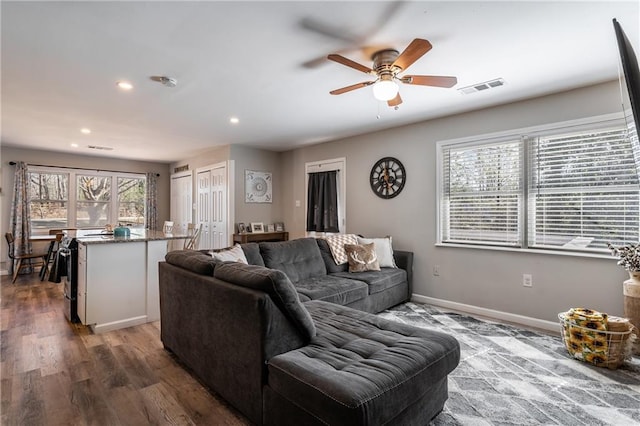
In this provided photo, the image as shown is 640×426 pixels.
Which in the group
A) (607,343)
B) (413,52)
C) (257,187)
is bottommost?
(607,343)

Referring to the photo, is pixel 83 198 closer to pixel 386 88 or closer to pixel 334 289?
pixel 334 289

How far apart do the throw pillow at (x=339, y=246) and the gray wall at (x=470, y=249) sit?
2.35 feet

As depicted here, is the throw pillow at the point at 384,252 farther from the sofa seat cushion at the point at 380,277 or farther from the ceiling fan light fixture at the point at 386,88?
the ceiling fan light fixture at the point at 386,88

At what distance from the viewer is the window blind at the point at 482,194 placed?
139 inches

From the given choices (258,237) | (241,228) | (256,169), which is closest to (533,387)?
(258,237)

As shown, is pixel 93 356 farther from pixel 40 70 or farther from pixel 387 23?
pixel 387 23

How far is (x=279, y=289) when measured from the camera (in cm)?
171

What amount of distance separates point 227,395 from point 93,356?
1.48m

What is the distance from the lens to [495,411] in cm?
191

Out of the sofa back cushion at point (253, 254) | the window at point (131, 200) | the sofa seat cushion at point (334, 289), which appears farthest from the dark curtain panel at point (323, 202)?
the window at point (131, 200)

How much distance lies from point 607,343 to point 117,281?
4.35 meters

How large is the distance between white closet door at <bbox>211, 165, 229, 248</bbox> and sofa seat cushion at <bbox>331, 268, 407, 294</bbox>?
9.18 ft

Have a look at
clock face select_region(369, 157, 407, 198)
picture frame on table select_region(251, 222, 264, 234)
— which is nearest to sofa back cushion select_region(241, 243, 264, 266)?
clock face select_region(369, 157, 407, 198)

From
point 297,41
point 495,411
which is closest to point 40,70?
point 297,41
